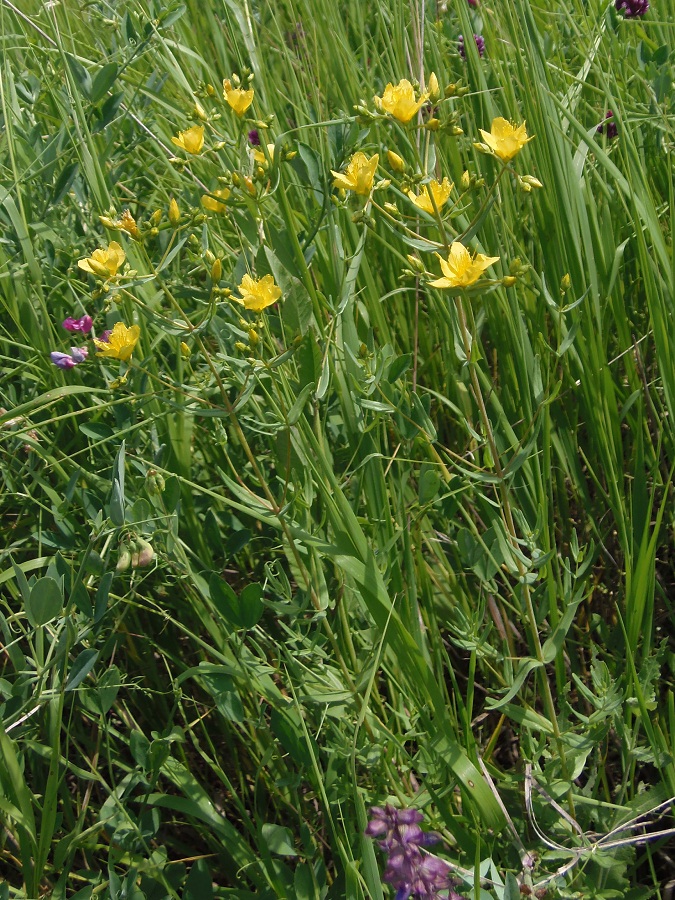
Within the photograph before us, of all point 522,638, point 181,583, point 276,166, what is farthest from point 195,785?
point 276,166

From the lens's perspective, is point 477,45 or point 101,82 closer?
point 101,82

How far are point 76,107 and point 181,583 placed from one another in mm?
882

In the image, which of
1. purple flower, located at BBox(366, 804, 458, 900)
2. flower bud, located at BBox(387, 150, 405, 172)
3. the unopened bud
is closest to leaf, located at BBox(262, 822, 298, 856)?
purple flower, located at BBox(366, 804, 458, 900)

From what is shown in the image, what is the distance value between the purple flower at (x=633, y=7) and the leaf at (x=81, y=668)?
1.68 metres

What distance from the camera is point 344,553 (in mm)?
1053

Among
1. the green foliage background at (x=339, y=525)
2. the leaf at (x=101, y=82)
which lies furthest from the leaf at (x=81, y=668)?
the leaf at (x=101, y=82)

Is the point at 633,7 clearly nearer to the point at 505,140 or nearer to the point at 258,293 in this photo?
the point at 505,140

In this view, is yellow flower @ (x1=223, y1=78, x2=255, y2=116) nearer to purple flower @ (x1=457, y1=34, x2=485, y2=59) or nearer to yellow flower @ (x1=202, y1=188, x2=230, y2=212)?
yellow flower @ (x1=202, y1=188, x2=230, y2=212)

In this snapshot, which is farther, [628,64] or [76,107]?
[628,64]

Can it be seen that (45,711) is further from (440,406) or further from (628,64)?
(628,64)

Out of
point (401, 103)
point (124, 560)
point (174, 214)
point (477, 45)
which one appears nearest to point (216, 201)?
point (174, 214)

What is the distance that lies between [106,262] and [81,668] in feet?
1.79

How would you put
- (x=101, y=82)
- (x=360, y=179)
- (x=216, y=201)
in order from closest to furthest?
(x=360, y=179) < (x=216, y=201) < (x=101, y=82)

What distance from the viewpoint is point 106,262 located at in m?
1.09
